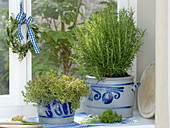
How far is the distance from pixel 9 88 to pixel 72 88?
48 cm

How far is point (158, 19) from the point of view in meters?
2.02

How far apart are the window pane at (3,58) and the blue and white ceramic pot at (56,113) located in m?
0.35

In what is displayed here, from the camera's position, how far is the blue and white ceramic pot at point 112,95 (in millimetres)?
2197

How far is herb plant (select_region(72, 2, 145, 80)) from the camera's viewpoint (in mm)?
2176

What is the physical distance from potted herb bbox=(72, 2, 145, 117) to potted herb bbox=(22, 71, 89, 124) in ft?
0.50

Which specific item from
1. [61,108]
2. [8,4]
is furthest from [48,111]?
[8,4]

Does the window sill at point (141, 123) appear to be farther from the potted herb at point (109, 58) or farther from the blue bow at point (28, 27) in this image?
the blue bow at point (28, 27)

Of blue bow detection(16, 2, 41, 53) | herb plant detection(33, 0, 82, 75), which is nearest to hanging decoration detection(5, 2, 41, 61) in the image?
blue bow detection(16, 2, 41, 53)

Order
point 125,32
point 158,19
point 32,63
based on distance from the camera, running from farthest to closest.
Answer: point 32,63 < point 125,32 < point 158,19

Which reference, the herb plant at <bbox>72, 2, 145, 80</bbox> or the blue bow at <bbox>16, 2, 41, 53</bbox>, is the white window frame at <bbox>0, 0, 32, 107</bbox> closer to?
the blue bow at <bbox>16, 2, 41, 53</bbox>

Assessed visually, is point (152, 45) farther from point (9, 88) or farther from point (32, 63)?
point (9, 88)

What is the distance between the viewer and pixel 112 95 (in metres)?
2.20

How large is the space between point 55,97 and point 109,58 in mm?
391

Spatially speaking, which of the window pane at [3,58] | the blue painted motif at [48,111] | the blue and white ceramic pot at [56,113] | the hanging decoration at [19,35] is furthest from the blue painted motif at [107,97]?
the window pane at [3,58]
